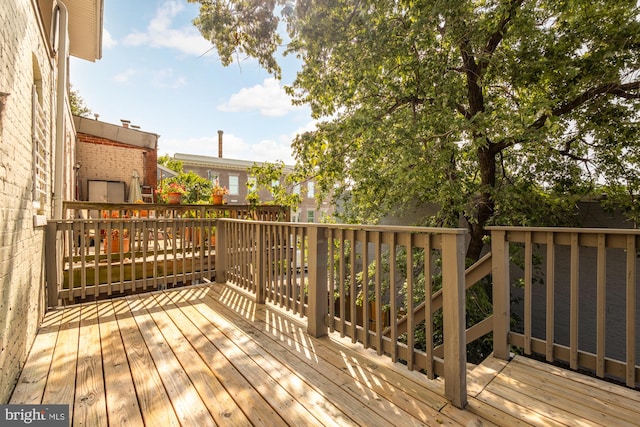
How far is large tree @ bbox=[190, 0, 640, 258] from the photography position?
3.84 metres

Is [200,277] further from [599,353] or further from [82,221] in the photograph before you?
[599,353]

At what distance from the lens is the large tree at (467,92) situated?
151 inches

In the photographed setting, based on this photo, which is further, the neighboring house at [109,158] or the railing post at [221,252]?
the neighboring house at [109,158]

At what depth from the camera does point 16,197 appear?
1987 millimetres

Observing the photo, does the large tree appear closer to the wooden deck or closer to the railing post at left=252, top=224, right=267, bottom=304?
the railing post at left=252, top=224, right=267, bottom=304

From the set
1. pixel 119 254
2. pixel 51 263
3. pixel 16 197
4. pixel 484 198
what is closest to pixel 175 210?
pixel 119 254

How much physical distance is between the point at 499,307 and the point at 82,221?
4391 mm

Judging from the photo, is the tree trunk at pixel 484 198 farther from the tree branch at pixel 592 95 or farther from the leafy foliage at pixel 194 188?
the leafy foliage at pixel 194 188

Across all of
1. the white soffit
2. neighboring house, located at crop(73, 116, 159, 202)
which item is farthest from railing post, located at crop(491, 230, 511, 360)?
neighboring house, located at crop(73, 116, 159, 202)

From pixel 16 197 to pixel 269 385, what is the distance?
2057 mm

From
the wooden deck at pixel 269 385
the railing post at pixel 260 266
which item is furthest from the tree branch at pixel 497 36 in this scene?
the wooden deck at pixel 269 385

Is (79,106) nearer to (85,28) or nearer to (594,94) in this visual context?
(85,28)

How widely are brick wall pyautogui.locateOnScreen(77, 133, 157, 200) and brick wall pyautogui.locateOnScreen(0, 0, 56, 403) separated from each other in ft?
20.6

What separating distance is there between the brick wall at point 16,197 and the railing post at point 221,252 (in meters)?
2.14
